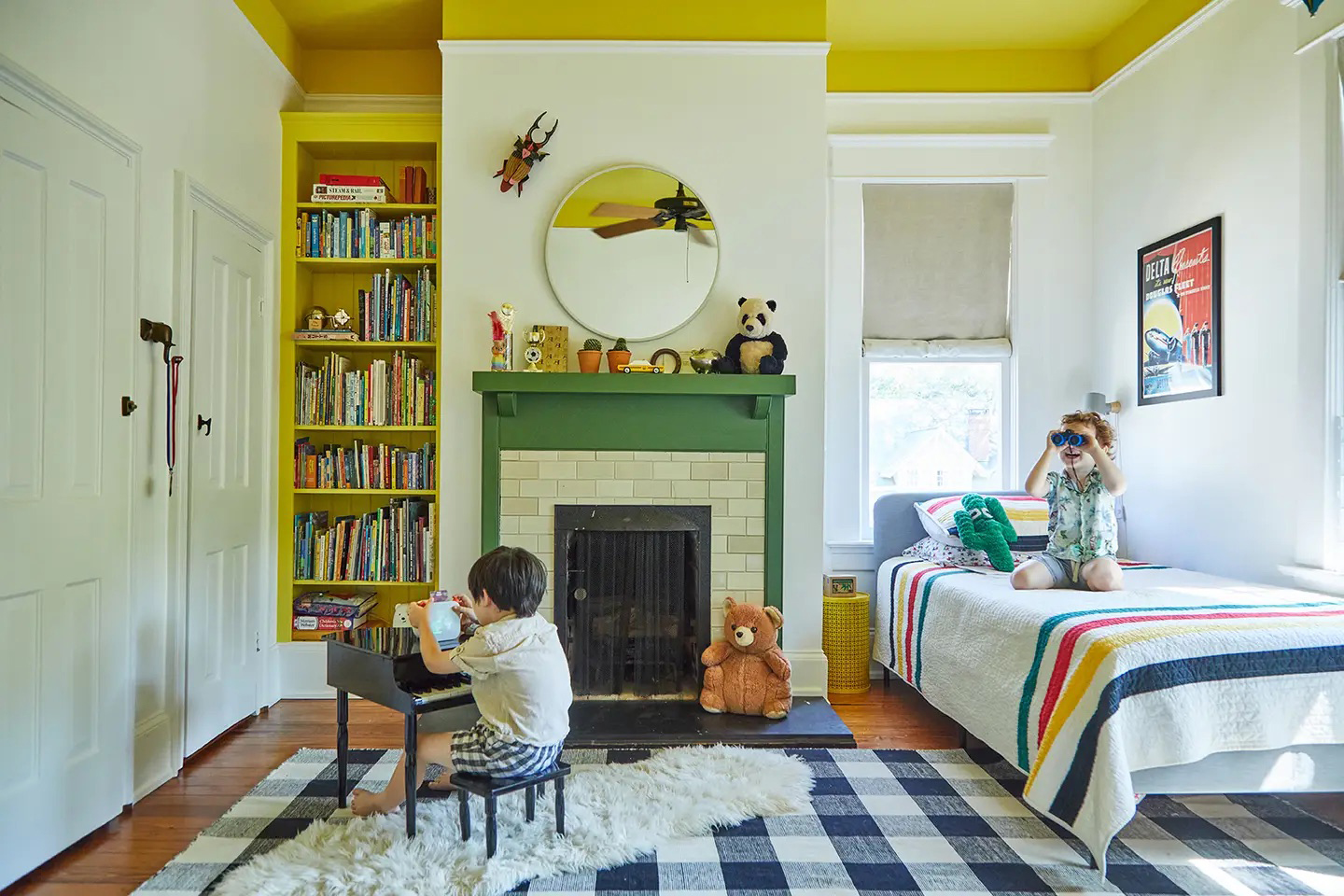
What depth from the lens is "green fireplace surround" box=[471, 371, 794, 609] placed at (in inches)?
137

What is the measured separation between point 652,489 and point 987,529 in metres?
1.34

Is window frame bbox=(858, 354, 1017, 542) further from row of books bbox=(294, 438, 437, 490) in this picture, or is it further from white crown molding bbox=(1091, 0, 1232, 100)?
row of books bbox=(294, 438, 437, 490)

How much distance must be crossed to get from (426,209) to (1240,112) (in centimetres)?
317

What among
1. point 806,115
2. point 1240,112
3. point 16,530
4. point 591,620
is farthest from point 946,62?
point 16,530

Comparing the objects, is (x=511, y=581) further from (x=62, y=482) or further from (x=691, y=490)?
(x=691, y=490)

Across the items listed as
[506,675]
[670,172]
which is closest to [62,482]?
[506,675]

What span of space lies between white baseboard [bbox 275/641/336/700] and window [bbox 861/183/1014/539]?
248 centimetres

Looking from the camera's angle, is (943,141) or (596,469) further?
(943,141)

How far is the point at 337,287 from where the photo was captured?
4.02m

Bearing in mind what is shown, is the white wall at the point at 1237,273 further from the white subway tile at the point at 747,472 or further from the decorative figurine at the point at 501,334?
the decorative figurine at the point at 501,334

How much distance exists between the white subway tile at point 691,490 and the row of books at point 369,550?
42.4 inches

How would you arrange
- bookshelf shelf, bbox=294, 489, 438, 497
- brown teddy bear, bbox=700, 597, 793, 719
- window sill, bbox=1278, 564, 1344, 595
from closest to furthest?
window sill, bbox=1278, 564, 1344, 595 → brown teddy bear, bbox=700, 597, 793, 719 → bookshelf shelf, bbox=294, 489, 438, 497

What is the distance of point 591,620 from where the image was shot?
3467mm

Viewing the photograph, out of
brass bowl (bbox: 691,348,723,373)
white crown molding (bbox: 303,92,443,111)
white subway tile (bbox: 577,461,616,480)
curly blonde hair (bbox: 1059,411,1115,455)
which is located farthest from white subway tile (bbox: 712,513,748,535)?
white crown molding (bbox: 303,92,443,111)
